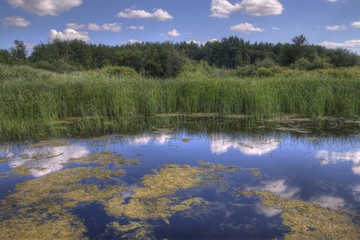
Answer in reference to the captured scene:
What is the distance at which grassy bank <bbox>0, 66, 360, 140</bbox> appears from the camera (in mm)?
8516

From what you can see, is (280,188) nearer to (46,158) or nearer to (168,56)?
(46,158)

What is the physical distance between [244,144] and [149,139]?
1.77 metres

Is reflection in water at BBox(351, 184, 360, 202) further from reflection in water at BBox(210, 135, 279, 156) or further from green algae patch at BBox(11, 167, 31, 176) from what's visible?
green algae patch at BBox(11, 167, 31, 176)

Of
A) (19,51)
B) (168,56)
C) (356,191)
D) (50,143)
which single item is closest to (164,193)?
(356,191)

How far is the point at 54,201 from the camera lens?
3639mm

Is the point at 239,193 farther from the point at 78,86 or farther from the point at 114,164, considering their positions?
the point at 78,86

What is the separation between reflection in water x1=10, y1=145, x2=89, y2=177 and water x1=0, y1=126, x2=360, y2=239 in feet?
0.05

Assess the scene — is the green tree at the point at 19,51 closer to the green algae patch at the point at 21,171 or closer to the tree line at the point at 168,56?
the tree line at the point at 168,56

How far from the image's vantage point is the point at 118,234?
2.92 m

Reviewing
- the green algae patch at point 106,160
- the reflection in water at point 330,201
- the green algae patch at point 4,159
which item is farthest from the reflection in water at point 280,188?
the green algae patch at point 4,159

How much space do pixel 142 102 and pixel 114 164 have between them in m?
4.72

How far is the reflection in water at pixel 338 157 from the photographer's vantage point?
16.4ft

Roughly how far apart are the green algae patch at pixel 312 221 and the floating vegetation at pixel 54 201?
1.73 metres

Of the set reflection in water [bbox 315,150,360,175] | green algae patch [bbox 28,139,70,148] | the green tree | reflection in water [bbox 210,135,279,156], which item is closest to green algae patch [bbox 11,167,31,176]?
green algae patch [bbox 28,139,70,148]
